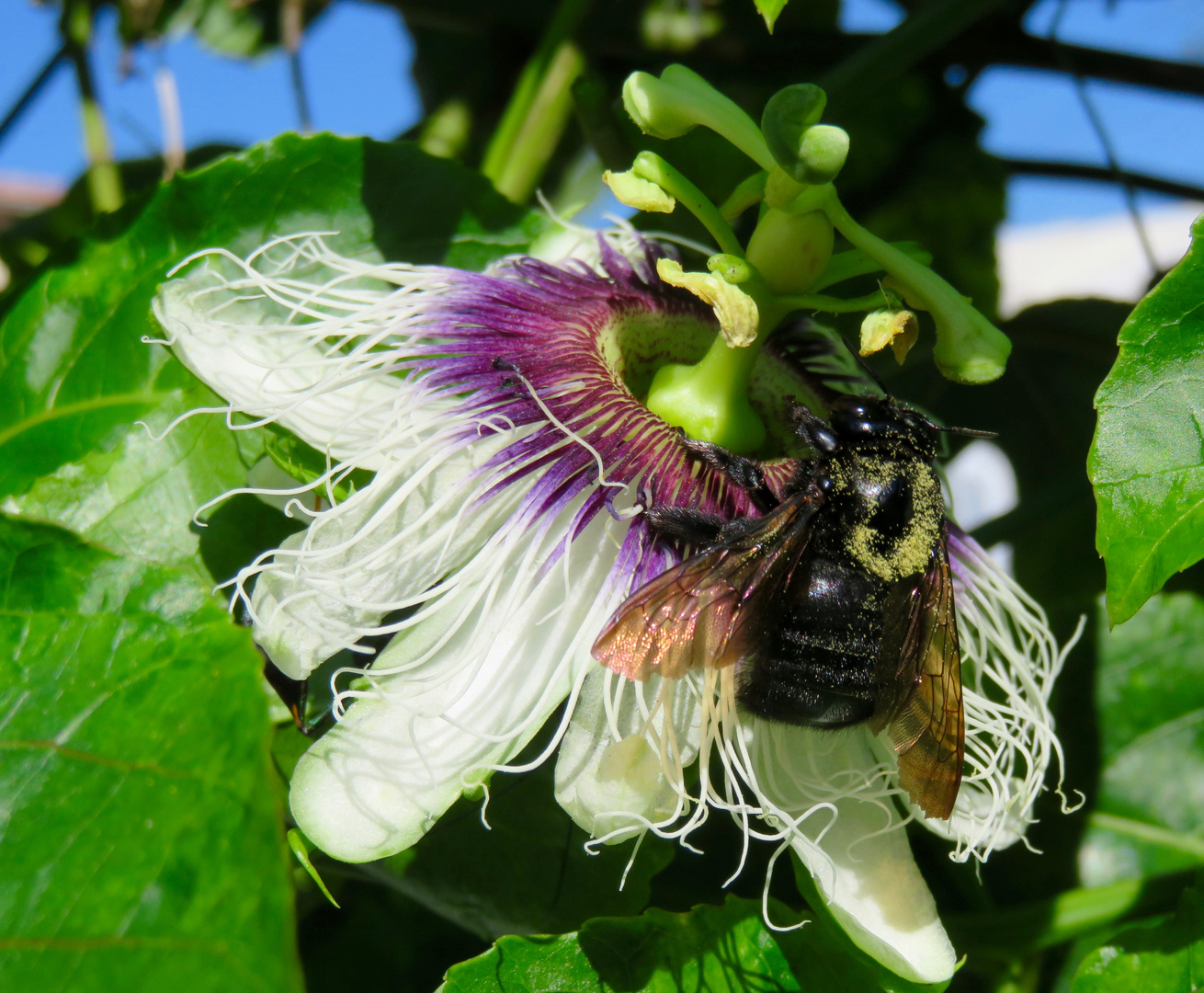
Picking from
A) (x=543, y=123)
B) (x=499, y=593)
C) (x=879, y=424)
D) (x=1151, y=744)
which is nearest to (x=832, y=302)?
(x=879, y=424)

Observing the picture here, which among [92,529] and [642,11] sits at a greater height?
[642,11]

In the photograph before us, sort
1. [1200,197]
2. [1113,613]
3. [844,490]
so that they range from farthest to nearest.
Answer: [1200,197], [844,490], [1113,613]

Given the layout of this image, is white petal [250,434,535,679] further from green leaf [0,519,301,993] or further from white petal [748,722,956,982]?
white petal [748,722,956,982]

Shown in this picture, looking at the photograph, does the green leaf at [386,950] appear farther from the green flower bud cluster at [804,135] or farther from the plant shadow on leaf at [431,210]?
the green flower bud cluster at [804,135]

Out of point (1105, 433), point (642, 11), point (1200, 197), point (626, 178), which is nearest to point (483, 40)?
point (642, 11)

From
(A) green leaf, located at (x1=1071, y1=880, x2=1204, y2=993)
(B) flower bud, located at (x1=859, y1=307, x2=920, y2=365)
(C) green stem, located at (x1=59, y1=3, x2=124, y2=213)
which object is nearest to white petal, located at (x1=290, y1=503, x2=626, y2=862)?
(B) flower bud, located at (x1=859, y1=307, x2=920, y2=365)

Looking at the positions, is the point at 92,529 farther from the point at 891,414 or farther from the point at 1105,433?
the point at 1105,433
